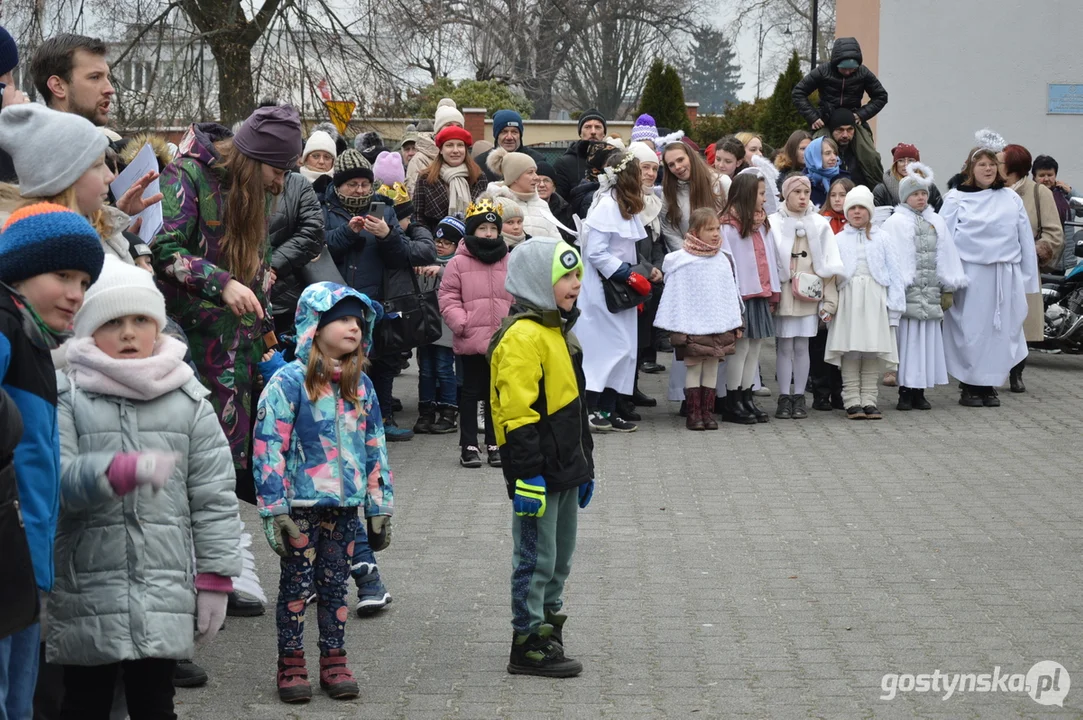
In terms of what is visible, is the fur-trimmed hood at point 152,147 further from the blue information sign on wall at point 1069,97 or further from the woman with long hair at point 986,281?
the blue information sign on wall at point 1069,97

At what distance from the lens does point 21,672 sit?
3.58 meters

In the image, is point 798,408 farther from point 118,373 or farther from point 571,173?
point 118,373

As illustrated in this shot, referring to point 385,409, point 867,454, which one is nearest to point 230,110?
point 385,409

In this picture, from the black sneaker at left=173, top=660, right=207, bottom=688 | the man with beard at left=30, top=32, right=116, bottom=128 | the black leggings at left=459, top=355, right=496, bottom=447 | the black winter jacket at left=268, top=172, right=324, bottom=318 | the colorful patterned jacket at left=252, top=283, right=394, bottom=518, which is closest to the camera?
the colorful patterned jacket at left=252, top=283, right=394, bottom=518

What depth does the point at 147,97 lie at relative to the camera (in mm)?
22047

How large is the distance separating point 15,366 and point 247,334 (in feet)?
8.57

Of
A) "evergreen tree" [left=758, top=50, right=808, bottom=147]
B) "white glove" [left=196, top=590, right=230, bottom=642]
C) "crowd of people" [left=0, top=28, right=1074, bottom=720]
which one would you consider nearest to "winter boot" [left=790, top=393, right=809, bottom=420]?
"crowd of people" [left=0, top=28, right=1074, bottom=720]

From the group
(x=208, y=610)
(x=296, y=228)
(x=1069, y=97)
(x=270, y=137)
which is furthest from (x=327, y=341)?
(x=1069, y=97)

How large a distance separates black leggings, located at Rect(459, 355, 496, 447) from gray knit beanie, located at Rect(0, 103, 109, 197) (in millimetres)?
4951

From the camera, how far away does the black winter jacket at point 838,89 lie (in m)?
14.2

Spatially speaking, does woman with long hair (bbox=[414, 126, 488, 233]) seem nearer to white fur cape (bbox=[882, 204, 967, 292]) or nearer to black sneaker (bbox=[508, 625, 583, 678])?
white fur cape (bbox=[882, 204, 967, 292])

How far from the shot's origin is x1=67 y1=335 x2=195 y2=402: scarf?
416 centimetres

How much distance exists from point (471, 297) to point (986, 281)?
5269 millimetres

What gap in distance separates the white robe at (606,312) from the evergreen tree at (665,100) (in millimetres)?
20782
